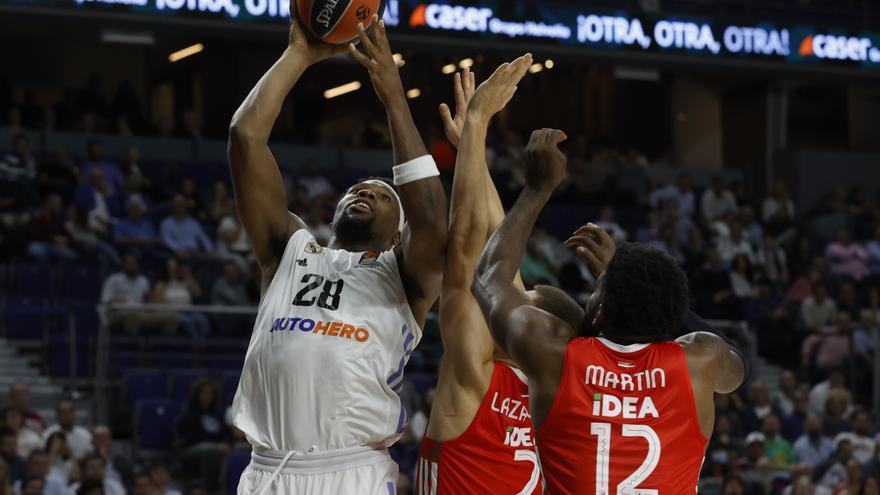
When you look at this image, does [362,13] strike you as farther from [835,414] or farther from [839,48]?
[839,48]

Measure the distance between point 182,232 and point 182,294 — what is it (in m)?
1.49

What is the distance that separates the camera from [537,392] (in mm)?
4172

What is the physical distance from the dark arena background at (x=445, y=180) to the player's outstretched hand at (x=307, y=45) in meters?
5.97

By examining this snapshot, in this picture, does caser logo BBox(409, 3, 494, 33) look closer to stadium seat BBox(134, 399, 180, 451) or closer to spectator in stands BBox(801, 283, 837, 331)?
spectator in stands BBox(801, 283, 837, 331)

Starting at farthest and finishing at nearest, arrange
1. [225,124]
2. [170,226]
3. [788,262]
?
1. [225,124]
2. [788,262]
3. [170,226]

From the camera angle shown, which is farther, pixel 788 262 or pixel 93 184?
pixel 788 262

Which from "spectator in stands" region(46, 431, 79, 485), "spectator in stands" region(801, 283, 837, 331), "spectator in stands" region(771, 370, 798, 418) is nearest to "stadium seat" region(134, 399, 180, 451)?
"spectator in stands" region(46, 431, 79, 485)

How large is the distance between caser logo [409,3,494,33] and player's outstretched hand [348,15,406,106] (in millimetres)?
11468

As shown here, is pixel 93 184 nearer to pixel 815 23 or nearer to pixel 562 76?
pixel 815 23

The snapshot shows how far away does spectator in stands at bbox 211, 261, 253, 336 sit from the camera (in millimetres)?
13734

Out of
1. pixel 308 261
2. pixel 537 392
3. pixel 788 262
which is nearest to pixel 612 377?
pixel 537 392

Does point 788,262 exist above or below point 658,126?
below

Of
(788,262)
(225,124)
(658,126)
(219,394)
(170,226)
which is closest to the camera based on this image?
(219,394)

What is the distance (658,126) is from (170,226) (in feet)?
39.4
